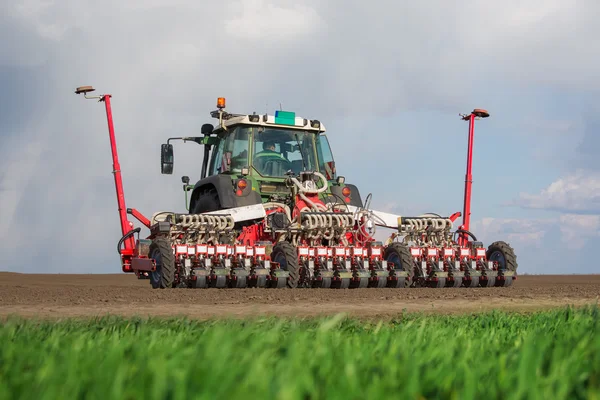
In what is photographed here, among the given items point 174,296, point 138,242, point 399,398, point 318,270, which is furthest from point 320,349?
point 138,242

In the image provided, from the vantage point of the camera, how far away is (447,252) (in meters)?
17.4

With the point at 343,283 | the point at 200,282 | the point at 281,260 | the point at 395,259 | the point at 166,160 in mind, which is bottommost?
the point at 200,282

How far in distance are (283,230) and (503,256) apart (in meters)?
5.30

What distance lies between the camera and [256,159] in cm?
1770

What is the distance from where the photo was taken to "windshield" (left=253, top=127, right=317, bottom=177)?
17719mm

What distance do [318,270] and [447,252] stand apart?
11.9 feet

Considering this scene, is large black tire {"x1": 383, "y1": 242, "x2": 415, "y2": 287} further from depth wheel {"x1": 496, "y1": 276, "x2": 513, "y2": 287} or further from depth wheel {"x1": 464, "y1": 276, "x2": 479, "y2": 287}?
depth wheel {"x1": 496, "y1": 276, "x2": 513, "y2": 287}

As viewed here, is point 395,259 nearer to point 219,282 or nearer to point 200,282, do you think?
point 219,282

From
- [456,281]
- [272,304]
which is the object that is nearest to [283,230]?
[456,281]

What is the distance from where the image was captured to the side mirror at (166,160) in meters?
16.7

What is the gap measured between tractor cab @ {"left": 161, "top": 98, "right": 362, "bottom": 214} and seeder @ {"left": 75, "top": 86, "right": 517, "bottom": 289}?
0.02 meters

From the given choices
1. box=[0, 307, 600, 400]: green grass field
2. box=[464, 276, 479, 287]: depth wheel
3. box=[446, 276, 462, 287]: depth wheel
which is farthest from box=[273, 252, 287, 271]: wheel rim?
box=[0, 307, 600, 400]: green grass field

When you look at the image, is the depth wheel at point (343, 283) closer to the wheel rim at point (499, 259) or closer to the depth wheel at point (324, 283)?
the depth wheel at point (324, 283)

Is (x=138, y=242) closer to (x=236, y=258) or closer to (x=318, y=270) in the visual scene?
(x=236, y=258)
